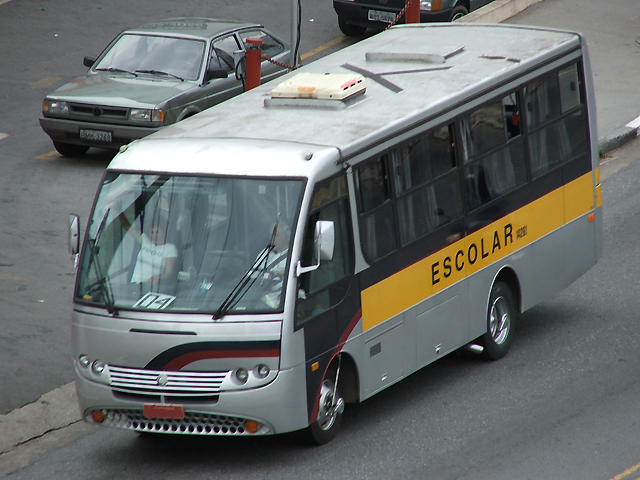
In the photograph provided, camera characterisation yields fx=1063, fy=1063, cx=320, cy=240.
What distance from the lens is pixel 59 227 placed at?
13812mm

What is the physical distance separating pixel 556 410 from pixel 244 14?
16541 millimetres

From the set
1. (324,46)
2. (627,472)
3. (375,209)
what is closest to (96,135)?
(324,46)

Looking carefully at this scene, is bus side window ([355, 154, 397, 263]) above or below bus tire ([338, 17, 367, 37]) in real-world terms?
above

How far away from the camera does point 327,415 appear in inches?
332

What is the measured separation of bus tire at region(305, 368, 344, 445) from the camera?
327 inches

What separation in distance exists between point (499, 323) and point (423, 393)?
134cm

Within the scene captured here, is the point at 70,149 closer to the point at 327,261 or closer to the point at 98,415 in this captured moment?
the point at 98,415

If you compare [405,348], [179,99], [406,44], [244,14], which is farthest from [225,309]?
[244,14]

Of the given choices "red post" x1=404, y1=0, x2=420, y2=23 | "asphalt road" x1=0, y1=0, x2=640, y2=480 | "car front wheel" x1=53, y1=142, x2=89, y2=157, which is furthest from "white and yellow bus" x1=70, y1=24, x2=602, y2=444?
"car front wheel" x1=53, y1=142, x2=89, y2=157

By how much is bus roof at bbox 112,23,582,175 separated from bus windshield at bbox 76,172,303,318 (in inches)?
9.2

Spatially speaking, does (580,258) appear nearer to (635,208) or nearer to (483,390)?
(483,390)

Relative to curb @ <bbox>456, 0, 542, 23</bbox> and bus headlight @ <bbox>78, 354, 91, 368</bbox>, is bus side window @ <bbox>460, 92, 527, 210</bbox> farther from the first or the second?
curb @ <bbox>456, 0, 542, 23</bbox>

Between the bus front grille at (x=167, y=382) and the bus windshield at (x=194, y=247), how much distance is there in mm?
460

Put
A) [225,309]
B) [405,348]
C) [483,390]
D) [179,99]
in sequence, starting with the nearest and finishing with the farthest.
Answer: [225,309] → [405,348] → [483,390] → [179,99]
